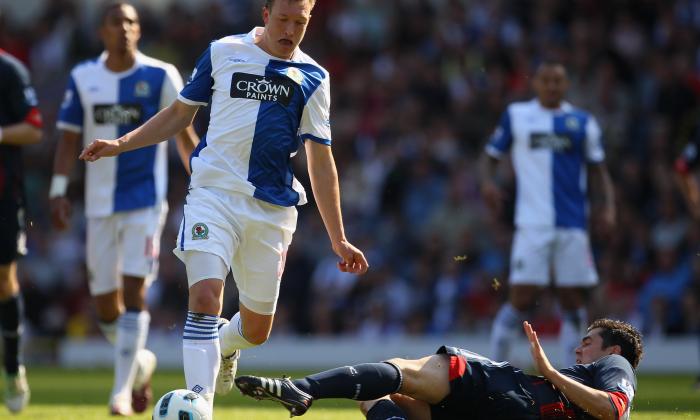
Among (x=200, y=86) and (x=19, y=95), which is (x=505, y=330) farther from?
(x=200, y=86)

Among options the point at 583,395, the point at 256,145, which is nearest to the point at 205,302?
the point at 256,145

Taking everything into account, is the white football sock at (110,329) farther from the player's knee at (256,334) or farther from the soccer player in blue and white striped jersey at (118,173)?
the player's knee at (256,334)

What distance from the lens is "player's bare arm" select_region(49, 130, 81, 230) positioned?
936 cm

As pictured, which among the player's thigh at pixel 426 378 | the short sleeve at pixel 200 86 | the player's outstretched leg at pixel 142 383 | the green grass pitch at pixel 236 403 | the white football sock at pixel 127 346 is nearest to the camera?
the player's thigh at pixel 426 378

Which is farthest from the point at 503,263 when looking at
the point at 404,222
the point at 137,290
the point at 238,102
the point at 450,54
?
the point at 238,102

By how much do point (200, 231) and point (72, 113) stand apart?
3.25m

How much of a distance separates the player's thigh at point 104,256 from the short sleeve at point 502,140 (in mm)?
3832

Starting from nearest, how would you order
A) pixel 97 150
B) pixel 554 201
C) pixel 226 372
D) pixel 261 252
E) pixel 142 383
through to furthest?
pixel 97 150 → pixel 261 252 → pixel 226 372 → pixel 142 383 → pixel 554 201

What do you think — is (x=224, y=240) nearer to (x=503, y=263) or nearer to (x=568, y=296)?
(x=568, y=296)

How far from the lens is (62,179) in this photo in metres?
9.41

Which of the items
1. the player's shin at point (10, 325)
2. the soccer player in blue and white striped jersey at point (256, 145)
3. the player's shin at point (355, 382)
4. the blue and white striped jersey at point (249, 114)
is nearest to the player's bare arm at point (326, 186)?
the soccer player in blue and white striped jersey at point (256, 145)

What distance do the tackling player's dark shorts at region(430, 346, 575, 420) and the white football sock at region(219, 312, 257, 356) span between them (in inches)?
62.5

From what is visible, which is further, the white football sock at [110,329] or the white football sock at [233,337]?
the white football sock at [110,329]

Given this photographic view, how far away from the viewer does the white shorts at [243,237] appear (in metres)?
6.64
